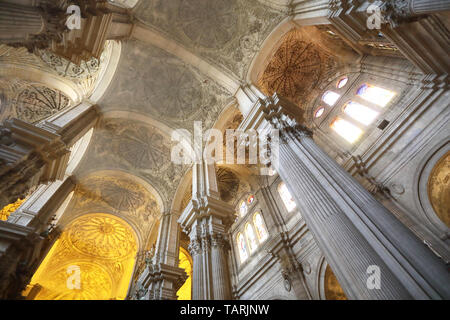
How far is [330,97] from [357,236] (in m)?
9.52

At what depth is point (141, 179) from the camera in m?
11.7

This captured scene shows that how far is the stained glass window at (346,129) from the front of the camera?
9.26 metres

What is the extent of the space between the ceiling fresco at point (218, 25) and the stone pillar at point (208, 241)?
5324mm

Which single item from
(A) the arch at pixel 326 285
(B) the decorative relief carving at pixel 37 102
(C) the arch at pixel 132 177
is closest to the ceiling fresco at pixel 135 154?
(C) the arch at pixel 132 177

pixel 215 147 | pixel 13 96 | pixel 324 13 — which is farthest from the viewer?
pixel 215 147

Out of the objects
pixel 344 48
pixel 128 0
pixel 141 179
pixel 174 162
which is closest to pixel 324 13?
pixel 344 48

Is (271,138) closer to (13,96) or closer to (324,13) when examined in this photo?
(324,13)

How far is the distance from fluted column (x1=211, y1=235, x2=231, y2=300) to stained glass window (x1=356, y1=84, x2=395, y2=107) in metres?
7.62

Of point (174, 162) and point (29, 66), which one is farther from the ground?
point (29, 66)

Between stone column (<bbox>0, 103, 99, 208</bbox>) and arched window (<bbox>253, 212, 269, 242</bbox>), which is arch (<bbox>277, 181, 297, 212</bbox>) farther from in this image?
stone column (<bbox>0, 103, 99, 208</bbox>)

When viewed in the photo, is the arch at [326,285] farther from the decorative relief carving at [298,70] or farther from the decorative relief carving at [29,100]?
the decorative relief carving at [29,100]

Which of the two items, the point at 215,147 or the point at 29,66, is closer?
the point at 29,66

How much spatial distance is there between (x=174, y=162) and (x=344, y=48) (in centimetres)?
960
